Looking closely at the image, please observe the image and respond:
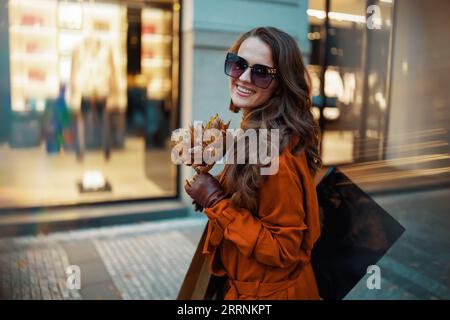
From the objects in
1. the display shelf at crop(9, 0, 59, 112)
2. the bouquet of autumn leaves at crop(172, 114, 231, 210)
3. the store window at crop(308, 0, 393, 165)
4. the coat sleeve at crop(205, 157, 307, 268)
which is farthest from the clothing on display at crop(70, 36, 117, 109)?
the coat sleeve at crop(205, 157, 307, 268)

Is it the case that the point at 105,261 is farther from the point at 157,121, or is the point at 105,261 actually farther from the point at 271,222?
the point at 157,121

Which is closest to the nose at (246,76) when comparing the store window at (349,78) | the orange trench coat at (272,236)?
the orange trench coat at (272,236)

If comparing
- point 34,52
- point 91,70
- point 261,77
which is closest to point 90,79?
point 91,70

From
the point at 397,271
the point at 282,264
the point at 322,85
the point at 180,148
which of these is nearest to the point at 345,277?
the point at 282,264

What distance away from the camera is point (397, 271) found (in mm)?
4852

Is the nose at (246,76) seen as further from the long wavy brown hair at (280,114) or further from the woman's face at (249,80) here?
the long wavy brown hair at (280,114)

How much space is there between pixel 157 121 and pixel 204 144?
25.8 feet

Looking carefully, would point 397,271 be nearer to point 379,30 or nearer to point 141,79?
point 379,30

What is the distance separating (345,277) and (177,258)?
3.37 m

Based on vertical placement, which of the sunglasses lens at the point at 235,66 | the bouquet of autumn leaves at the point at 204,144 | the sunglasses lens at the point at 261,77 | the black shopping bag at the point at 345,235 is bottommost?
the black shopping bag at the point at 345,235

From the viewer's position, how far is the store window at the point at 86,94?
729cm

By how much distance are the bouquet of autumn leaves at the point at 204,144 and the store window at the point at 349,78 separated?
22.3 ft

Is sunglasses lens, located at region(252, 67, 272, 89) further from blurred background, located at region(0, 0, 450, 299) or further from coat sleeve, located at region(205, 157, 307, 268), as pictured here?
blurred background, located at region(0, 0, 450, 299)

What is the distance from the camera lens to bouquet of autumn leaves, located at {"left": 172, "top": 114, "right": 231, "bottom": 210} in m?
1.74
